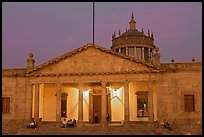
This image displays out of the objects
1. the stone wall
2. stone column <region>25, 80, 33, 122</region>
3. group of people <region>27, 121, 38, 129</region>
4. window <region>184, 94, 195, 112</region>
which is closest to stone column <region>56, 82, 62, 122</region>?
group of people <region>27, 121, 38, 129</region>

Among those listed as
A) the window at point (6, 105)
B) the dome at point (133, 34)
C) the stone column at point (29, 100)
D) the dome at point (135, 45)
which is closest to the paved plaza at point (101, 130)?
the stone column at point (29, 100)

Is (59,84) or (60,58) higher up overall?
(60,58)

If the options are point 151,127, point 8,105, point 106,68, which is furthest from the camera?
point 8,105

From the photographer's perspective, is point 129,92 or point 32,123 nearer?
point 32,123

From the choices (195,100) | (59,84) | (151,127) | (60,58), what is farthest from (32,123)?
(195,100)

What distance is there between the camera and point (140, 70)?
28625 millimetres

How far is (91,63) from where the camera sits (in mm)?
29391

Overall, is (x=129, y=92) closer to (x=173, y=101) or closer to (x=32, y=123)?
(x=173, y=101)

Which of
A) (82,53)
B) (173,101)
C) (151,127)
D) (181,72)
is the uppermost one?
(82,53)

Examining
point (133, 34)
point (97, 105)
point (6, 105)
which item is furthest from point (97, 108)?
point (133, 34)

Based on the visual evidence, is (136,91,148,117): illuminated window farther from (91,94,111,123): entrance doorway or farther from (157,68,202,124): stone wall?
(91,94,111,123): entrance doorway

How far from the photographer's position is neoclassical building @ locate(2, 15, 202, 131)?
28.5 m

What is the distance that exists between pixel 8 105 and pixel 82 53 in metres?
9.27

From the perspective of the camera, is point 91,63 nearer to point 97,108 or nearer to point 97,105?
point 97,105
